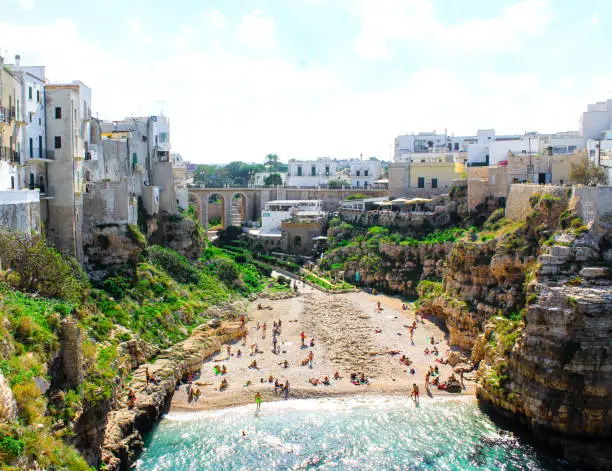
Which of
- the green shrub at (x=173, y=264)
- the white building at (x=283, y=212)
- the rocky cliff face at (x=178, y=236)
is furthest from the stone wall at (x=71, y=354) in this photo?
the white building at (x=283, y=212)

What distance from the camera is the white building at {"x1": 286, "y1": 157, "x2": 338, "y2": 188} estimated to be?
277 ft

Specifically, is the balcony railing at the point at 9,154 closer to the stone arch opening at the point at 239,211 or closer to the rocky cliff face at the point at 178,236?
the rocky cliff face at the point at 178,236

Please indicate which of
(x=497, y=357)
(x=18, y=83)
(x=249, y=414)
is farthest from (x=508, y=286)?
(x=18, y=83)

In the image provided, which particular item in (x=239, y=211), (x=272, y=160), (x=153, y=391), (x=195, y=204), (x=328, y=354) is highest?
(x=272, y=160)

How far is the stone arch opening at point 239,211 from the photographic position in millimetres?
75812

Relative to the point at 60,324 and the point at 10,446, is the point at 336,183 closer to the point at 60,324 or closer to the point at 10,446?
the point at 60,324

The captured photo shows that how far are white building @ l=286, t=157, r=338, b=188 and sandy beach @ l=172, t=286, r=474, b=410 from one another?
37.6 m

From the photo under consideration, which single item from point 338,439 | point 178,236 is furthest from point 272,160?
point 338,439

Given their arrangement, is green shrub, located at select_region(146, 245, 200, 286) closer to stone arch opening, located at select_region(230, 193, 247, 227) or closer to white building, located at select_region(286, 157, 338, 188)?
stone arch opening, located at select_region(230, 193, 247, 227)

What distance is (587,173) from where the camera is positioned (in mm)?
39312

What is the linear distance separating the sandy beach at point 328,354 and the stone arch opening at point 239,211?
28477 mm

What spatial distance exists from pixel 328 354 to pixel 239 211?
59.0 m

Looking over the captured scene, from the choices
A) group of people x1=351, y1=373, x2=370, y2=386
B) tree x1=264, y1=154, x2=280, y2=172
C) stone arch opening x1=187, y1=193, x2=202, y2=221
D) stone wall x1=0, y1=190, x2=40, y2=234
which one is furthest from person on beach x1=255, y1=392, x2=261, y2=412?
tree x1=264, y1=154, x2=280, y2=172

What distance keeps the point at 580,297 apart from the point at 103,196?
86.0ft
